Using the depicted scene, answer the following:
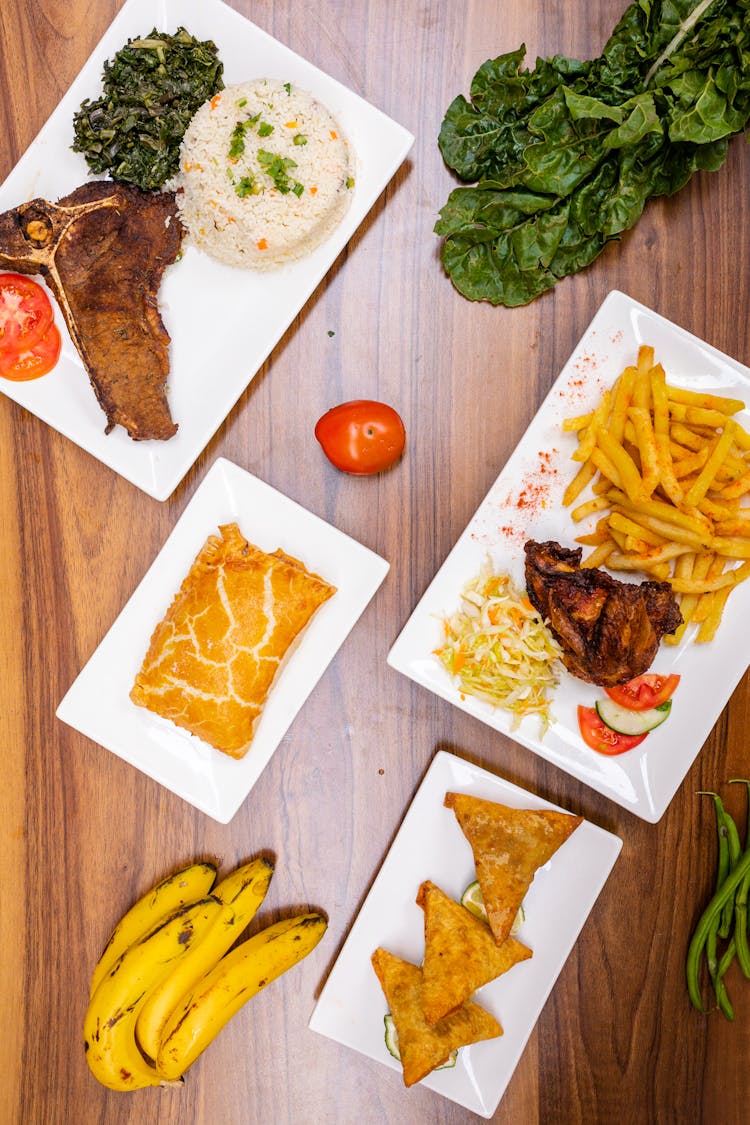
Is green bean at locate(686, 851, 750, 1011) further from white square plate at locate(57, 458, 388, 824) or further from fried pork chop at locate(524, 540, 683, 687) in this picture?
white square plate at locate(57, 458, 388, 824)

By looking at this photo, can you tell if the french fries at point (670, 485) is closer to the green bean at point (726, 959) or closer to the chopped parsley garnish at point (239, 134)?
the green bean at point (726, 959)

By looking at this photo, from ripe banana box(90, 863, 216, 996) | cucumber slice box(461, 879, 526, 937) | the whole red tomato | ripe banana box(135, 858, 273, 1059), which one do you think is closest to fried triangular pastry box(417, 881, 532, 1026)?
cucumber slice box(461, 879, 526, 937)

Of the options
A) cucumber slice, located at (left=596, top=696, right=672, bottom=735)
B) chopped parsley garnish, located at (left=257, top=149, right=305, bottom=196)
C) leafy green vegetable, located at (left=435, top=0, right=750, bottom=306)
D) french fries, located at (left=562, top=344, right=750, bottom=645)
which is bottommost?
cucumber slice, located at (left=596, top=696, right=672, bottom=735)

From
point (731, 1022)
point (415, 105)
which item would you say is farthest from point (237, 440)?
point (731, 1022)

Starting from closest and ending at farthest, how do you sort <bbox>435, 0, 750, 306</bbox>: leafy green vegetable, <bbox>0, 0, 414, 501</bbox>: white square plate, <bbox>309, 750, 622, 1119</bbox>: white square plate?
<bbox>435, 0, 750, 306</bbox>: leafy green vegetable, <bbox>0, 0, 414, 501</bbox>: white square plate, <bbox>309, 750, 622, 1119</bbox>: white square plate

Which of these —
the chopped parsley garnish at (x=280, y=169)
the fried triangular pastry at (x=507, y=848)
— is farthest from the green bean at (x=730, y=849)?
the chopped parsley garnish at (x=280, y=169)

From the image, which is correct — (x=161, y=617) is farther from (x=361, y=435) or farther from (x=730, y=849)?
(x=730, y=849)
